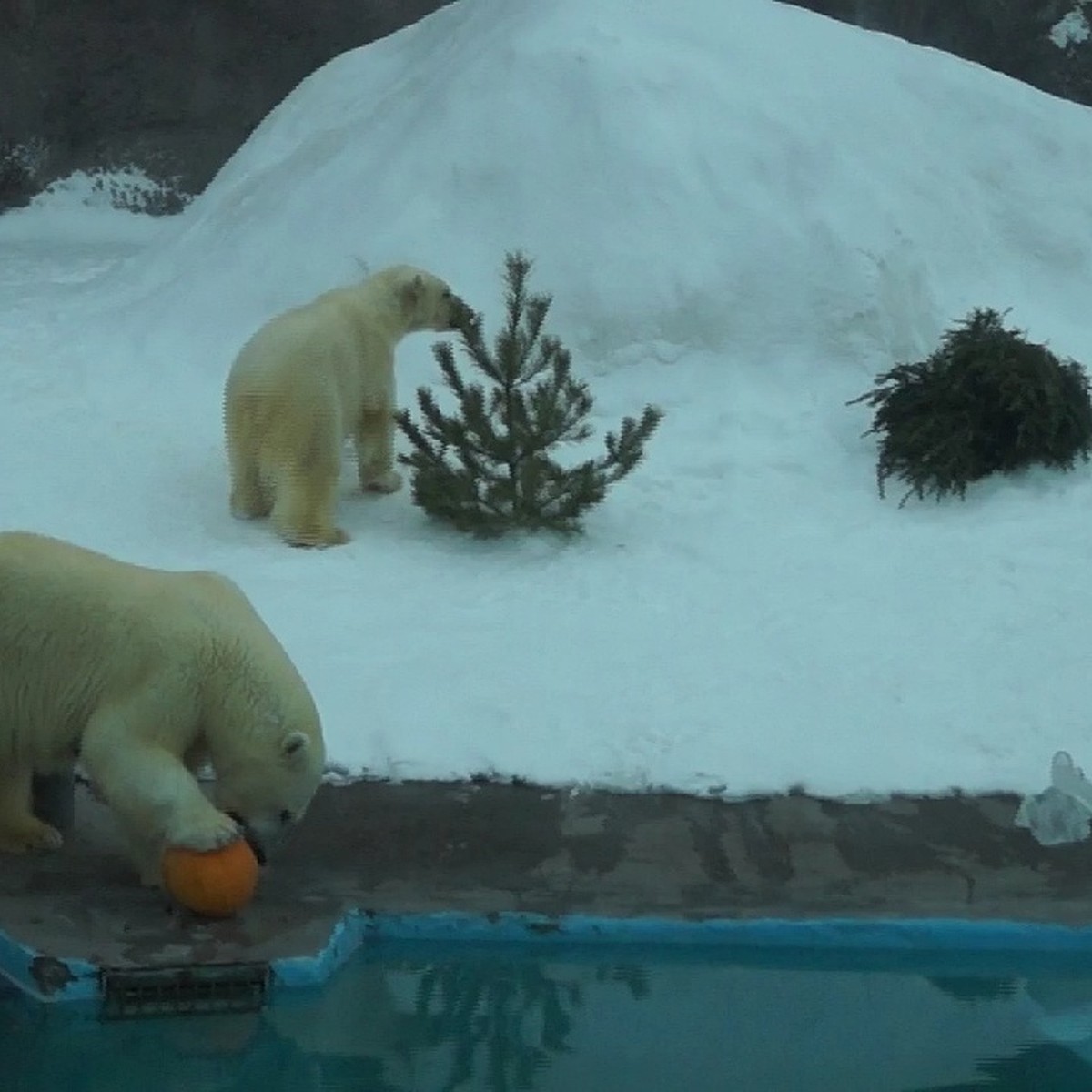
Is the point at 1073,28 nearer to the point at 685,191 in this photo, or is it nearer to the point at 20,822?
the point at 685,191

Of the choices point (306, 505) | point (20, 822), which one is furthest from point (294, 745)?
point (306, 505)

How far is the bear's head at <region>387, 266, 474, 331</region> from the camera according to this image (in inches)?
282

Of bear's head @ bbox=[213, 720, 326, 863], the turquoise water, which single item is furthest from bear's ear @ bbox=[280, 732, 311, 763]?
the turquoise water

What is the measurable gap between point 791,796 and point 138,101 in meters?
12.3

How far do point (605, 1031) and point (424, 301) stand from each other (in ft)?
13.2

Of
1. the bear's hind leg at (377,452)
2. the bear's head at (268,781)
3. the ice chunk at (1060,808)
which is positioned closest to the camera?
the bear's head at (268,781)

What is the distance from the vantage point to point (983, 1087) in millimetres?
3633

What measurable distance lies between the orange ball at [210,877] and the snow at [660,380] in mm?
836

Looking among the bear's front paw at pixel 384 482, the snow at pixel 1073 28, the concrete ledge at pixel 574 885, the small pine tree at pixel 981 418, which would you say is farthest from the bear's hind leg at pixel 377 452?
the snow at pixel 1073 28

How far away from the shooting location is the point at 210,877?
3840 mm

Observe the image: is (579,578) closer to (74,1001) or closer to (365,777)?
(365,777)

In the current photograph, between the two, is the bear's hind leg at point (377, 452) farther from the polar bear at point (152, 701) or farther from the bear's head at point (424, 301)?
the polar bear at point (152, 701)

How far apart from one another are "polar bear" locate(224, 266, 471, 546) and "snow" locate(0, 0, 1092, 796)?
0.21 metres

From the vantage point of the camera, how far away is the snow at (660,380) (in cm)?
520
